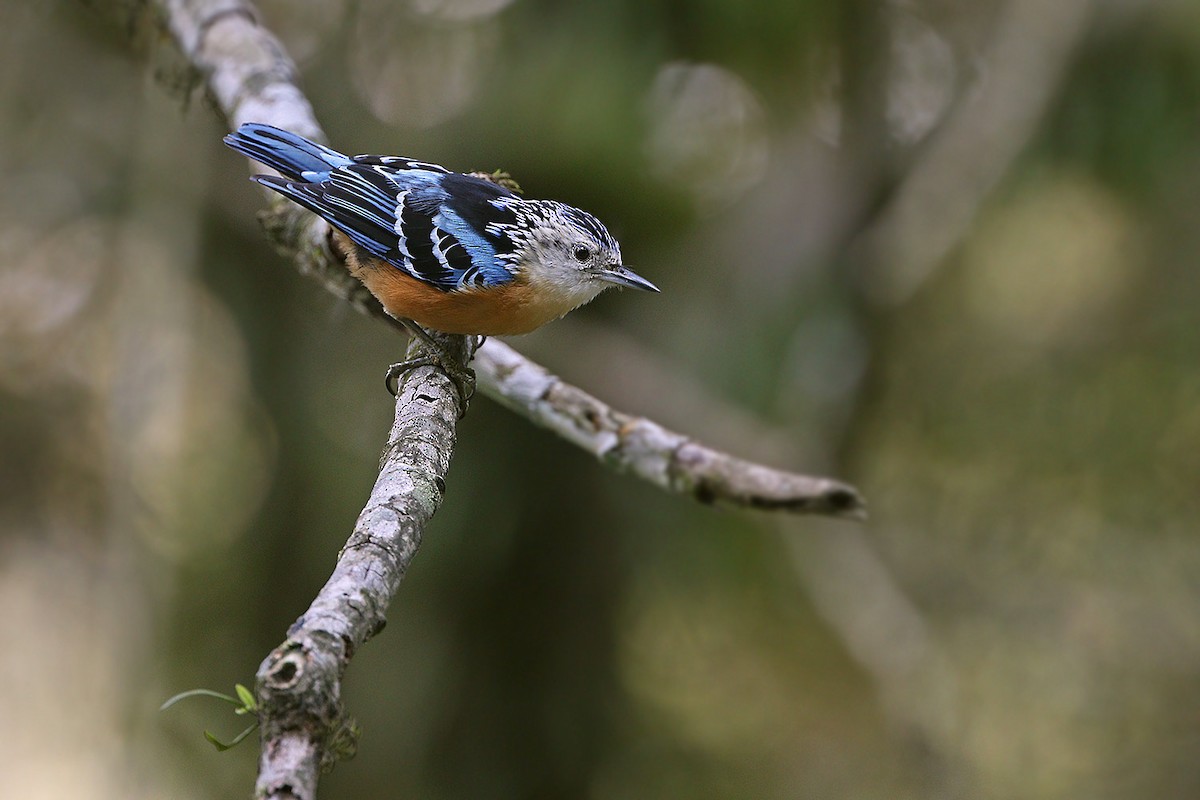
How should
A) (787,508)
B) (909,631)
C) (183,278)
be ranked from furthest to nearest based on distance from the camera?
(183,278), (909,631), (787,508)

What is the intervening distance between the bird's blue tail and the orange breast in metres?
0.21

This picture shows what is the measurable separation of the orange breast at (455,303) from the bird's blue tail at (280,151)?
8.2 inches

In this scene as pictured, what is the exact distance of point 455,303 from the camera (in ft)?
9.68

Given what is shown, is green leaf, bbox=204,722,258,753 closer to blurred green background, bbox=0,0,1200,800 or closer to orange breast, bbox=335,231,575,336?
orange breast, bbox=335,231,575,336

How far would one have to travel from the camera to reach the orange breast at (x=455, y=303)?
2.96m

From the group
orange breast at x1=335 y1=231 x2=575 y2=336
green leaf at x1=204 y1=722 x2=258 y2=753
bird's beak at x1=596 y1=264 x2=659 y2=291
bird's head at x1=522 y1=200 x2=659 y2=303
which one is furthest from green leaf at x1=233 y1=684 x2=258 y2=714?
bird's beak at x1=596 y1=264 x2=659 y2=291

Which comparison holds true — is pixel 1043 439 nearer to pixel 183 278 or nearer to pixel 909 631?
pixel 909 631

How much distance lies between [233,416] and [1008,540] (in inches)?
155

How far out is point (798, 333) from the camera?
5.02m

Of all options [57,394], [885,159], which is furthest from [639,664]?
[57,394]

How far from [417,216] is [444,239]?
0.40 feet

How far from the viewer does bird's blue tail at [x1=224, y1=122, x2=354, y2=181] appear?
3.05 meters

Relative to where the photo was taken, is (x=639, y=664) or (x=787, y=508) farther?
(x=639, y=664)

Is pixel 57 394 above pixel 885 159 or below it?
below
